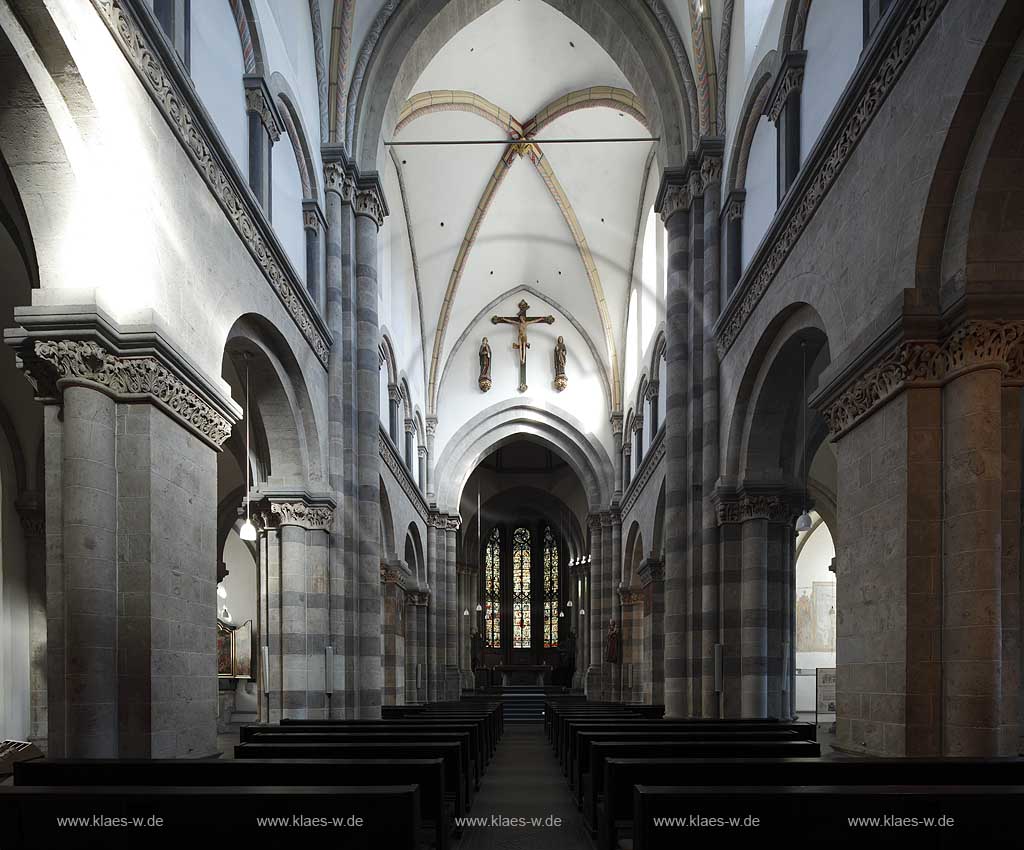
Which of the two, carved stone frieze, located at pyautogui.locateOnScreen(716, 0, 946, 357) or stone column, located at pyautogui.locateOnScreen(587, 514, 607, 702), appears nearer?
carved stone frieze, located at pyautogui.locateOnScreen(716, 0, 946, 357)

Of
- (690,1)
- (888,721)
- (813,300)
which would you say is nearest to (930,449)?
(888,721)

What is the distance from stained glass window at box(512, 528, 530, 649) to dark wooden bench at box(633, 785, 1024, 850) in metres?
42.9

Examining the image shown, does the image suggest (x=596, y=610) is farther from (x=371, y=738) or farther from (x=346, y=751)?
(x=346, y=751)

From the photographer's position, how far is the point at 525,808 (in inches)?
386

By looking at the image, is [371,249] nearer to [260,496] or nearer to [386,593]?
[260,496]

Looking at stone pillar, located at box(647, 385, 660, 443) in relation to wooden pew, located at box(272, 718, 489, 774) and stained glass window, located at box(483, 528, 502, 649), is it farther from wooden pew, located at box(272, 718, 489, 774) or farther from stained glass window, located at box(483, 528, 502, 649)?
stained glass window, located at box(483, 528, 502, 649)

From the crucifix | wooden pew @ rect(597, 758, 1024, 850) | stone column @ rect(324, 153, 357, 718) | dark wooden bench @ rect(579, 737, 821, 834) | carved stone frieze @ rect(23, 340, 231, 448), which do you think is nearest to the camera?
wooden pew @ rect(597, 758, 1024, 850)

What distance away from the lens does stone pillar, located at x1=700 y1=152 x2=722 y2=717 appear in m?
14.9

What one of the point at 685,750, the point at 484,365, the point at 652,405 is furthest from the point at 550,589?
the point at 685,750

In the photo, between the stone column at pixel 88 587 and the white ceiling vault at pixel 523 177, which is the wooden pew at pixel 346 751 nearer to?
the stone column at pixel 88 587

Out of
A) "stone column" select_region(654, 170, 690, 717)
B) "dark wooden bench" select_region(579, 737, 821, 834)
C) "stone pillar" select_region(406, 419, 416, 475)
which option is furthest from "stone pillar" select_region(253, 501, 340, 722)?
"stone pillar" select_region(406, 419, 416, 475)

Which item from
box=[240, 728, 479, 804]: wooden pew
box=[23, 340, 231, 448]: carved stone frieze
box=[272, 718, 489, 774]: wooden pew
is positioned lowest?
box=[272, 718, 489, 774]: wooden pew

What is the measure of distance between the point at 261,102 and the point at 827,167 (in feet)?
21.8

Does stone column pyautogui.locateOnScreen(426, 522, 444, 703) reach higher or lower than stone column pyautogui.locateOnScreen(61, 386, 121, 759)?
lower
